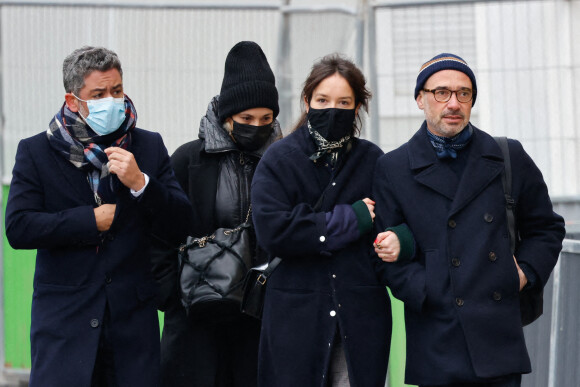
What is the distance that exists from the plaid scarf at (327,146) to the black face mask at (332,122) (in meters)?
0.02

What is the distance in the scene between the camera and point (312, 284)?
4352mm

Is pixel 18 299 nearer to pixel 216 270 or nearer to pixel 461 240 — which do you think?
pixel 216 270

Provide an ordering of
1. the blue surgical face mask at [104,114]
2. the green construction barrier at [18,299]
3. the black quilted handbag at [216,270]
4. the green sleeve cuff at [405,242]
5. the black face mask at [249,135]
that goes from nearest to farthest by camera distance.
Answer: the green sleeve cuff at [405,242] → the blue surgical face mask at [104,114] → the black quilted handbag at [216,270] → the black face mask at [249,135] → the green construction barrier at [18,299]

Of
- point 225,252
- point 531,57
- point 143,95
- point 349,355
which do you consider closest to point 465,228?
point 349,355

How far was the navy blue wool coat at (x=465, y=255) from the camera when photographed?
13.1 ft

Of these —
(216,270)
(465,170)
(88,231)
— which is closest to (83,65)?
(88,231)

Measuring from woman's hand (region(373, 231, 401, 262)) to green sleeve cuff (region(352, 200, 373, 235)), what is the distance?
6.0 inches

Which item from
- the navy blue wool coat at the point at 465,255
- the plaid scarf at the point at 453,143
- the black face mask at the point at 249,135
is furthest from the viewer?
the black face mask at the point at 249,135

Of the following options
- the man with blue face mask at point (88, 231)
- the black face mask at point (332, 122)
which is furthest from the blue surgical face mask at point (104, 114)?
the black face mask at point (332, 122)

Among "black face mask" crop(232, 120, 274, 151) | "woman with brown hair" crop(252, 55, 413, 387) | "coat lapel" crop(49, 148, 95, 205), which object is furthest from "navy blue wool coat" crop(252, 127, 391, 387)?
"coat lapel" crop(49, 148, 95, 205)

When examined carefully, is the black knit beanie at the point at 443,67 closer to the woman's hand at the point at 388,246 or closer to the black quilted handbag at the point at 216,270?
the woman's hand at the point at 388,246

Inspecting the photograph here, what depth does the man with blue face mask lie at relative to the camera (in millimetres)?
4266

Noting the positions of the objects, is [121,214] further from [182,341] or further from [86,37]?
[86,37]

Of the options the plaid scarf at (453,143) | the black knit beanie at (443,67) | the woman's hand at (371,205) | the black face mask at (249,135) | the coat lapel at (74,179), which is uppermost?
the black knit beanie at (443,67)
